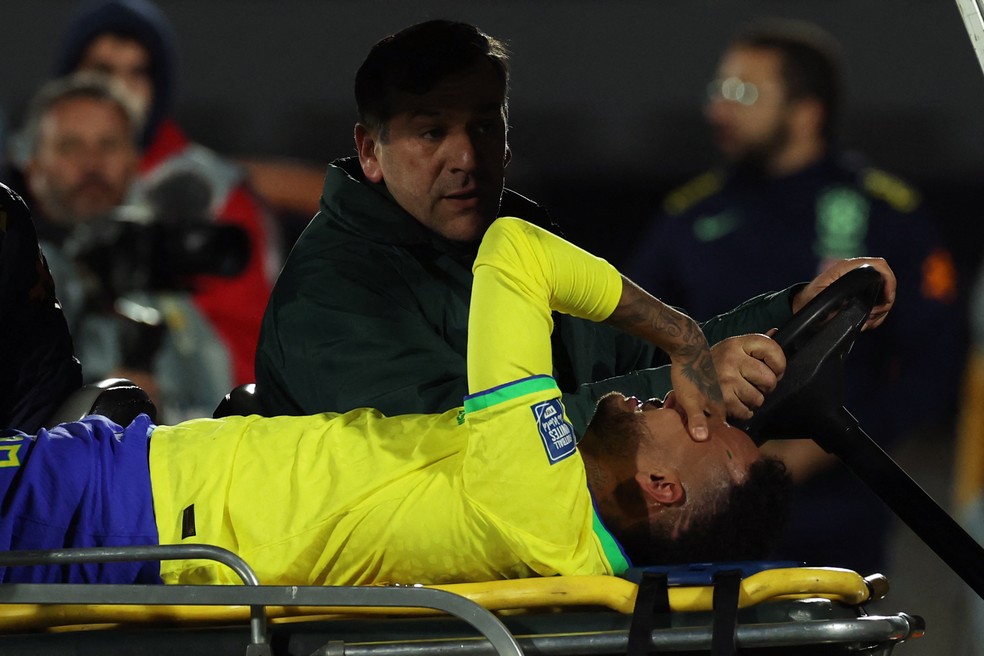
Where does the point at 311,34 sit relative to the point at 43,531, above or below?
above

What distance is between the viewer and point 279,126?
8.41 m

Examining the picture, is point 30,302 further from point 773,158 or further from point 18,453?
point 773,158

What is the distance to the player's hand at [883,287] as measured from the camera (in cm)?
286

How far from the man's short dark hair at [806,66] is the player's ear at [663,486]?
9.16 ft

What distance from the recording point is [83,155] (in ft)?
17.4

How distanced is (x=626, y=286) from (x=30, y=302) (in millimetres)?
1310

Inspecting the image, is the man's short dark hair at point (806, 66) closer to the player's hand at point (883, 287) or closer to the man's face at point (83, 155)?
the man's face at point (83, 155)

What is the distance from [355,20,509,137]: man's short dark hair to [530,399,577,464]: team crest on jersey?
852 mm

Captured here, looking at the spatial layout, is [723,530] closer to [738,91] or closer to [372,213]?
[372,213]

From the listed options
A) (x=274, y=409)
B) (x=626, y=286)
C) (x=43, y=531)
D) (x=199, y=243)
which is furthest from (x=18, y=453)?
(x=199, y=243)

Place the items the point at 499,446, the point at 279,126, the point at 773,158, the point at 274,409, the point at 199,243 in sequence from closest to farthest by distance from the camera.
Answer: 1. the point at 499,446
2. the point at 274,409
3. the point at 199,243
4. the point at 773,158
5. the point at 279,126

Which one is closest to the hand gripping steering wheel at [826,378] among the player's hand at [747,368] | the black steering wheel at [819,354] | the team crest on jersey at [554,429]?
the black steering wheel at [819,354]

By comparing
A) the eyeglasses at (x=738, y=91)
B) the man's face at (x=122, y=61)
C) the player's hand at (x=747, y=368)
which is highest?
the man's face at (x=122, y=61)

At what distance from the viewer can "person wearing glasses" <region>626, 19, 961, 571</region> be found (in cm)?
492
